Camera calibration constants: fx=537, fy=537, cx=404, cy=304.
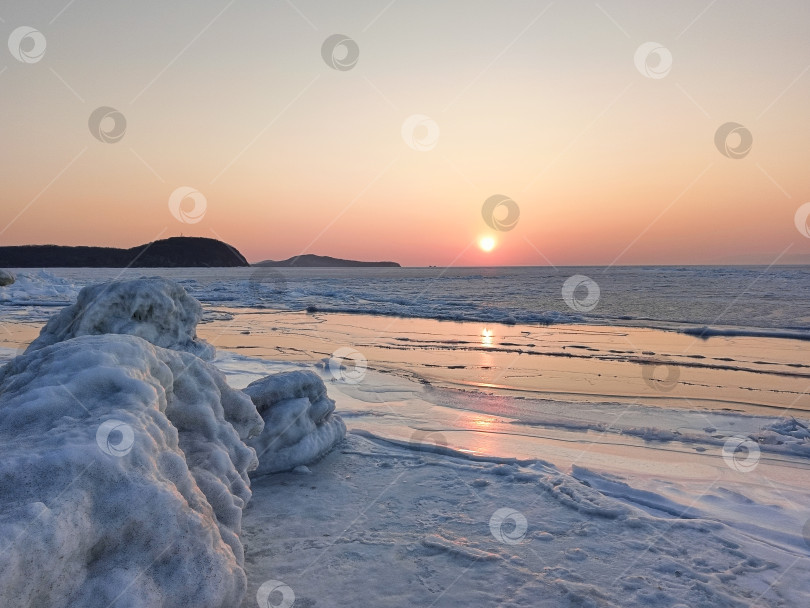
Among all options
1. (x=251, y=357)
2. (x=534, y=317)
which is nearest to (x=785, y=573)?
(x=251, y=357)

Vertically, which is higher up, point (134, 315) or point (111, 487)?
point (134, 315)

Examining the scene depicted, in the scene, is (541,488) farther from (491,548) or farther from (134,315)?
(134,315)

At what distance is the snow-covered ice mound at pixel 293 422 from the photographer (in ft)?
15.7

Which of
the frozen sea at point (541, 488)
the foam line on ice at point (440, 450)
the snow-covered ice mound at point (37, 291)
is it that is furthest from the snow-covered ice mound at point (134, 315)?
the snow-covered ice mound at point (37, 291)

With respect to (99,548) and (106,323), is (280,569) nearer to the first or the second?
(99,548)

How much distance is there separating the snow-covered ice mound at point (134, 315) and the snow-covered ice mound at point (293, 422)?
12.1 feet

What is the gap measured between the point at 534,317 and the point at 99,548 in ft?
66.9

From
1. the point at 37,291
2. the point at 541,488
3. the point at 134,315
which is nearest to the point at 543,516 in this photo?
the point at 541,488

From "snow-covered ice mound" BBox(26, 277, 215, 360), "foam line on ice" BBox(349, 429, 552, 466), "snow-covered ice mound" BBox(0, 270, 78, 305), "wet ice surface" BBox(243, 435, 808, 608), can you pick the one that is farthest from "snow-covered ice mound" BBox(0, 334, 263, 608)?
"snow-covered ice mound" BBox(0, 270, 78, 305)

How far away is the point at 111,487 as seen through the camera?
230cm

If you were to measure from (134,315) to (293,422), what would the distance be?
4.66m

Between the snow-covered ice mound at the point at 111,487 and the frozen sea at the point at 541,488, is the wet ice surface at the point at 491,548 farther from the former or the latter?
the snow-covered ice mound at the point at 111,487

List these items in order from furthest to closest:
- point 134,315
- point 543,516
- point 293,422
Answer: point 134,315
point 293,422
point 543,516

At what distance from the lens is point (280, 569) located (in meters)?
3.10
